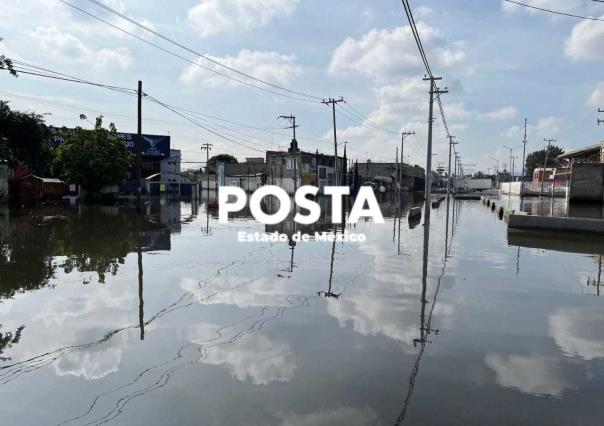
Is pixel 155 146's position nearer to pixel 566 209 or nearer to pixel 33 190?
pixel 33 190

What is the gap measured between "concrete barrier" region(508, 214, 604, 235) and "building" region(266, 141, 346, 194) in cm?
4644

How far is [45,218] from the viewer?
26375mm

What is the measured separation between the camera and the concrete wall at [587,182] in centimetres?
4350

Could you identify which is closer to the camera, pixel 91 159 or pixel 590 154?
pixel 91 159

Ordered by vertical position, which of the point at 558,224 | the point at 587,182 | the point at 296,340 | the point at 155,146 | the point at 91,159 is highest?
the point at 155,146

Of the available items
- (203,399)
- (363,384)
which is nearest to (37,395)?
(203,399)

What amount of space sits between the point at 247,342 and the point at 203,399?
185cm

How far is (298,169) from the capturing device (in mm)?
71250

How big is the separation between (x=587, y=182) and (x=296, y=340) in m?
46.4

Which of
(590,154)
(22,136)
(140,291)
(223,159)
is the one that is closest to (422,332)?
(140,291)

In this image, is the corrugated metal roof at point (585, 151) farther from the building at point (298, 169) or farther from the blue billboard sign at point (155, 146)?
the blue billboard sign at point (155, 146)

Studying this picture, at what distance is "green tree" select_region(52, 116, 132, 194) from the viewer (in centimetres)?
4228

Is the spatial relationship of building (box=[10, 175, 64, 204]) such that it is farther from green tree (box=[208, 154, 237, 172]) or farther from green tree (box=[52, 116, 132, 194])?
green tree (box=[208, 154, 237, 172])

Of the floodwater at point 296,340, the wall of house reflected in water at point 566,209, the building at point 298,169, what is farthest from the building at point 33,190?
the wall of house reflected in water at point 566,209
